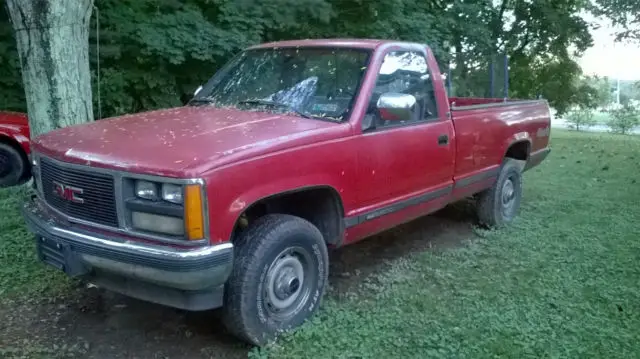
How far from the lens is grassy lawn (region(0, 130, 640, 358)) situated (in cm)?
363

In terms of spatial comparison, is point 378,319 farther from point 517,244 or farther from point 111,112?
point 111,112

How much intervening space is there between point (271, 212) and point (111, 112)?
5.93 metres

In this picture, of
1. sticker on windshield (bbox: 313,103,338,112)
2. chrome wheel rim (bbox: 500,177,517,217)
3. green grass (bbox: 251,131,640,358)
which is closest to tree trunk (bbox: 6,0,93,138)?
sticker on windshield (bbox: 313,103,338,112)

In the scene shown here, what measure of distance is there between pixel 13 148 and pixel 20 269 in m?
3.38

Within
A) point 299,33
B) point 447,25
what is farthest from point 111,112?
point 447,25

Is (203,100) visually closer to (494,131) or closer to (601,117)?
(494,131)

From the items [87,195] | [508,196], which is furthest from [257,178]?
[508,196]

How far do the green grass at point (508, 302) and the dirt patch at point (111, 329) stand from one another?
0.46 meters

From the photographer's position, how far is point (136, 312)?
407 cm

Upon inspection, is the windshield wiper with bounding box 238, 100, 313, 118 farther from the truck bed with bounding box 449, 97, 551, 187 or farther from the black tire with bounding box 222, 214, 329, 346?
the truck bed with bounding box 449, 97, 551, 187

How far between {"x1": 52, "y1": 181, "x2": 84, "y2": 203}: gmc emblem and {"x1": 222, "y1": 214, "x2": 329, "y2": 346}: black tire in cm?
97

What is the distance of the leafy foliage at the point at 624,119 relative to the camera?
1996 cm

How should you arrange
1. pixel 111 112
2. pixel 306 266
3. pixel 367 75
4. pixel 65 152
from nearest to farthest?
pixel 65 152
pixel 306 266
pixel 367 75
pixel 111 112

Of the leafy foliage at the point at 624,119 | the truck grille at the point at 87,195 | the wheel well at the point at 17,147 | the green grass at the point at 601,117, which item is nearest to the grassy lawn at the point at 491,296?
the wheel well at the point at 17,147
